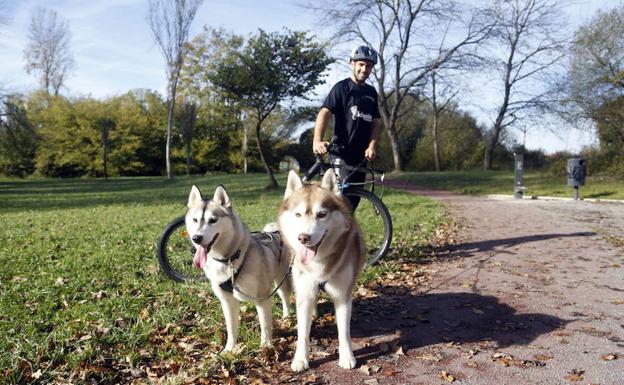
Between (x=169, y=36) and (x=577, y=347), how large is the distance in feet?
102

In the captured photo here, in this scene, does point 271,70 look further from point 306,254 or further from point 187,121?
point 187,121

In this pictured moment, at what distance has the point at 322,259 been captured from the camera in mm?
2926

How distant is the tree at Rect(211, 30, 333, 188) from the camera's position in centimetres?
1723

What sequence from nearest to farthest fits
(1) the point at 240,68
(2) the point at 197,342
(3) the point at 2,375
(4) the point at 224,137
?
(3) the point at 2,375
(2) the point at 197,342
(1) the point at 240,68
(4) the point at 224,137

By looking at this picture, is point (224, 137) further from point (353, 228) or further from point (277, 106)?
point (353, 228)

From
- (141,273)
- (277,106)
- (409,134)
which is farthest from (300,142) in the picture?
(141,273)

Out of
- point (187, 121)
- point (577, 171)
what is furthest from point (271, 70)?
point (187, 121)

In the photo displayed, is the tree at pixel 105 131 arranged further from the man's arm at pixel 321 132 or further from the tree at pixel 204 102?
the man's arm at pixel 321 132

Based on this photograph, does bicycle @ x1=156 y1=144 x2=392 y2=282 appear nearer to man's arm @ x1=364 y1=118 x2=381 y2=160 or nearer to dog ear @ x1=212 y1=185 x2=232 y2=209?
man's arm @ x1=364 y1=118 x2=381 y2=160

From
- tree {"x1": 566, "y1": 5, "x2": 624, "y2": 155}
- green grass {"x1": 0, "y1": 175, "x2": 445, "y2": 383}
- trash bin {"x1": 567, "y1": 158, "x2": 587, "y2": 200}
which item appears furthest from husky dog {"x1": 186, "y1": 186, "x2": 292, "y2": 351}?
tree {"x1": 566, "y1": 5, "x2": 624, "y2": 155}

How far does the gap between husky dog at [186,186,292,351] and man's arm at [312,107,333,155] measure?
1.23 metres

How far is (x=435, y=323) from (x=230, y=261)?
188cm

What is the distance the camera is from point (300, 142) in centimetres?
4266

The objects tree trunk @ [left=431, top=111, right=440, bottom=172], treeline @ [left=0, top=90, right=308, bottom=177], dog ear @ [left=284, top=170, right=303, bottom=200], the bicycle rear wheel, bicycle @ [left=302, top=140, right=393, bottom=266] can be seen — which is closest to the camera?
dog ear @ [left=284, top=170, right=303, bottom=200]
